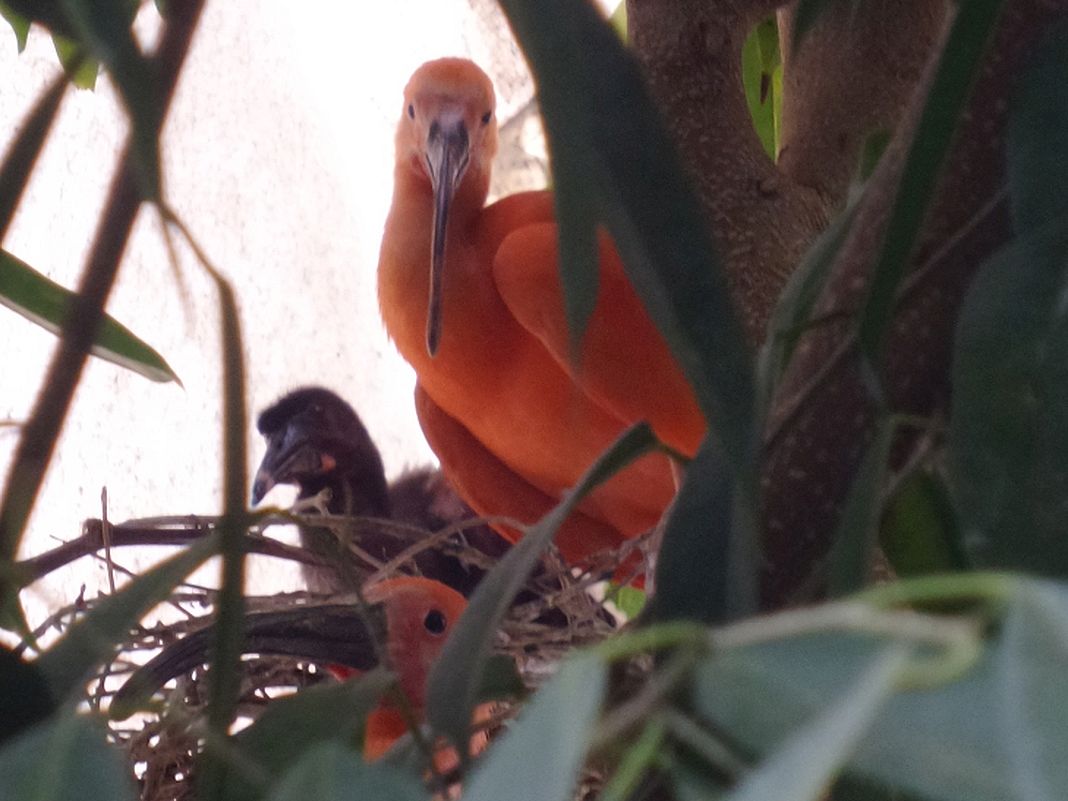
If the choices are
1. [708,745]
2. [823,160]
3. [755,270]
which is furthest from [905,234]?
[823,160]

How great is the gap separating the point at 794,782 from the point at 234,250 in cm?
187

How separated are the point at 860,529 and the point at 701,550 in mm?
64

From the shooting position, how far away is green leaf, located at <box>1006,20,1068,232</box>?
1.29 ft

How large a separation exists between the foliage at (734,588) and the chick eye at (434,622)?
723 mm

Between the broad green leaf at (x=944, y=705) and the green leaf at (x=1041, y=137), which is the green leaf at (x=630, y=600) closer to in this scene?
the green leaf at (x=1041, y=137)

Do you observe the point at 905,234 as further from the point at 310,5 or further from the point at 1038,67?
the point at 310,5

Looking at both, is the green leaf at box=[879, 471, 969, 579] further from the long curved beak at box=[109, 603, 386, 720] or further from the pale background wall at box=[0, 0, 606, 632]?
the pale background wall at box=[0, 0, 606, 632]

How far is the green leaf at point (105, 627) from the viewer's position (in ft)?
1.34

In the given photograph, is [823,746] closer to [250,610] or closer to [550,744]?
[550,744]

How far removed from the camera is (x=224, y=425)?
391 mm

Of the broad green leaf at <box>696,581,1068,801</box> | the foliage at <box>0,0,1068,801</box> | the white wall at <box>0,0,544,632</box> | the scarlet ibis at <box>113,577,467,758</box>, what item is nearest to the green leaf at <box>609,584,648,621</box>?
the scarlet ibis at <box>113,577,467,758</box>

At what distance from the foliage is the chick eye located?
2.37ft

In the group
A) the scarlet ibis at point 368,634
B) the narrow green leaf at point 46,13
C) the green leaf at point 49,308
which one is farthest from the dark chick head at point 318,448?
the narrow green leaf at point 46,13

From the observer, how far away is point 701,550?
437 millimetres
